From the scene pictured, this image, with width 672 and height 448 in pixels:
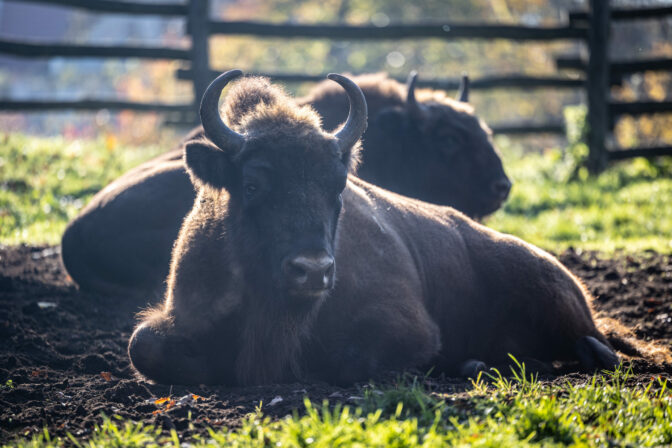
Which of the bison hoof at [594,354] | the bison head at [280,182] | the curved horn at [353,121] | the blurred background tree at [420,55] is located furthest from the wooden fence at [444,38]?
the blurred background tree at [420,55]

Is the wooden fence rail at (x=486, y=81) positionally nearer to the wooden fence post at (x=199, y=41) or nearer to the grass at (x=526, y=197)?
the wooden fence post at (x=199, y=41)

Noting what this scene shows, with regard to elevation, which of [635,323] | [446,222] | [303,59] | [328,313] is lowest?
[635,323]

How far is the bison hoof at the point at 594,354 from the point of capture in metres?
5.44

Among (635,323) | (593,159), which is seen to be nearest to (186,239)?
(635,323)

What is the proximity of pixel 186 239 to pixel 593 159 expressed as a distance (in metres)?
10.2

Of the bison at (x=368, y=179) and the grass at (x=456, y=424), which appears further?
the bison at (x=368, y=179)

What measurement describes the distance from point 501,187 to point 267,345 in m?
4.82

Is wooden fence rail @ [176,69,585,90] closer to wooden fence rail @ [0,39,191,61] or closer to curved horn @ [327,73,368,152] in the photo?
wooden fence rail @ [0,39,191,61]

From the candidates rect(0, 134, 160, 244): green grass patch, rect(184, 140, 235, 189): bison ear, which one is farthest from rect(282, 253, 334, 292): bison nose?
rect(0, 134, 160, 244): green grass patch

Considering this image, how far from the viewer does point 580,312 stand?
5.84 meters

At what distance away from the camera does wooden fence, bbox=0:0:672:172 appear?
12.2m

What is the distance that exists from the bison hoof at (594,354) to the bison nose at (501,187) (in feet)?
11.0

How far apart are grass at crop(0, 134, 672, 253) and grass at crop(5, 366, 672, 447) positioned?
5459 millimetres

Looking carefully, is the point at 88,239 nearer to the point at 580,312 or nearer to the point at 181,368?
the point at 181,368
